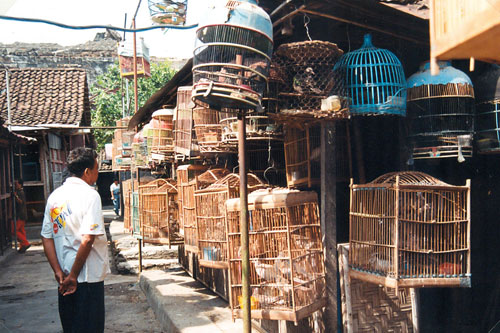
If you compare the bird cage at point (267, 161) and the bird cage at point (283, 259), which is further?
the bird cage at point (267, 161)

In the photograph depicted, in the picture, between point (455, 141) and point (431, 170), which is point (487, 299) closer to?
point (431, 170)

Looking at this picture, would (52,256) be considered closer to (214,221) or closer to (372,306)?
(214,221)

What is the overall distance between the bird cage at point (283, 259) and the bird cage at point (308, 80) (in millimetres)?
804

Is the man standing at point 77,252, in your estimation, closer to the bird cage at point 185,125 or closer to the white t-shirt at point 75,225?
the white t-shirt at point 75,225

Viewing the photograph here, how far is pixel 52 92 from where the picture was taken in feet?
56.7

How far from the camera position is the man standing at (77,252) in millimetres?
3440

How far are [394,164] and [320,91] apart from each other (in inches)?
63.1

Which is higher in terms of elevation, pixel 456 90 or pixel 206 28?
pixel 206 28

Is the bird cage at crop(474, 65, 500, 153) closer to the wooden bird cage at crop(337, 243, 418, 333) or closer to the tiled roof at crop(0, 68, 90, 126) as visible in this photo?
the wooden bird cage at crop(337, 243, 418, 333)

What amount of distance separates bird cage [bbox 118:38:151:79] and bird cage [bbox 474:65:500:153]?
11.9 m

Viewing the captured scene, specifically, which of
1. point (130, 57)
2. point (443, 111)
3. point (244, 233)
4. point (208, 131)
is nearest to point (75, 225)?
point (244, 233)

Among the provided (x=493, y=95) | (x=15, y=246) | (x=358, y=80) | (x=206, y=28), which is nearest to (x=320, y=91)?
(x=358, y=80)

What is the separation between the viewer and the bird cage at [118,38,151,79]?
1456 centimetres

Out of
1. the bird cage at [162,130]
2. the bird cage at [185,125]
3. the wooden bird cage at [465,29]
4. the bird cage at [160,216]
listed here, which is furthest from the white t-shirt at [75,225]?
the bird cage at [162,130]
